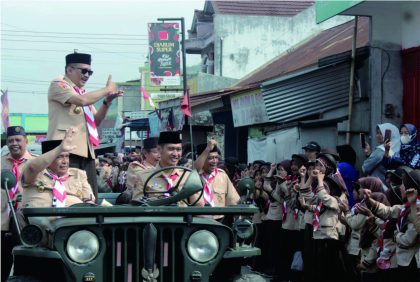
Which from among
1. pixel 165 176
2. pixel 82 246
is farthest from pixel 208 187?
pixel 82 246

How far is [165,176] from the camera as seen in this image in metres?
7.24

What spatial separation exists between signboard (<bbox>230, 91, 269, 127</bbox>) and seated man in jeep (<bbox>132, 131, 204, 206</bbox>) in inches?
369

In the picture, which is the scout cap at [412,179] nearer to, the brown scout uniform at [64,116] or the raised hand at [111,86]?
the raised hand at [111,86]

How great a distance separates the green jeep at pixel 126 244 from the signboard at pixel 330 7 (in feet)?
23.3

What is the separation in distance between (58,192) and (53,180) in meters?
0.15

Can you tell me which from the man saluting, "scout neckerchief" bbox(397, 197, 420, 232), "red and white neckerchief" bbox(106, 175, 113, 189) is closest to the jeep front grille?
the man saluting

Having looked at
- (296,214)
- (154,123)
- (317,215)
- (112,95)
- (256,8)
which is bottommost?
(296,214)

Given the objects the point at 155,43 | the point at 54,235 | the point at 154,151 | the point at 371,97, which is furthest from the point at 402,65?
the point at 155,43

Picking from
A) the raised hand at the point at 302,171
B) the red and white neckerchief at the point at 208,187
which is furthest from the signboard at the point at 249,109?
the red and white neckerchief at the point at 208,187

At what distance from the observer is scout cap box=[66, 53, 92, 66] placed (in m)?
7.43

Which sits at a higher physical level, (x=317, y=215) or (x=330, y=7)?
(x=330, y=7)

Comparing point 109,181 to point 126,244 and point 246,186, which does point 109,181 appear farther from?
point 126,244

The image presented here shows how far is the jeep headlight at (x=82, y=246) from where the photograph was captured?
535 centimetres

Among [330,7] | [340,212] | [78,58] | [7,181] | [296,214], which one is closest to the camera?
[7,181]
